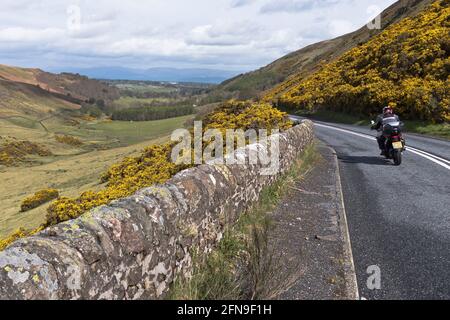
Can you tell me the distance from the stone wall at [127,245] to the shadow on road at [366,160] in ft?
29.2

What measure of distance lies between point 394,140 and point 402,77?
1867 cm

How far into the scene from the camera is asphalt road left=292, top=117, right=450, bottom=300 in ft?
16.3

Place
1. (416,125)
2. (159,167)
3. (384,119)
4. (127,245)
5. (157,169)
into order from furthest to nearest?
(416,125) → (159,167) → (157,169) → (384,119) → (127,245)

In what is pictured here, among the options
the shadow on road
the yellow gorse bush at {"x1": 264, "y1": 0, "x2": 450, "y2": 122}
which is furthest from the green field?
the shadow on road

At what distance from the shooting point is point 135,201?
4.16m

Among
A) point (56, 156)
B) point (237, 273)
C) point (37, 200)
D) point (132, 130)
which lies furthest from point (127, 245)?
point (132, 130)

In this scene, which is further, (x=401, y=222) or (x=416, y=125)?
(x=416, y=125)

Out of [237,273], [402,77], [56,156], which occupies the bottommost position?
[56,156]

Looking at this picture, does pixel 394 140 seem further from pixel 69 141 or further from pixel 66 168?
pixel 69 141

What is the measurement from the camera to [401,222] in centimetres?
727

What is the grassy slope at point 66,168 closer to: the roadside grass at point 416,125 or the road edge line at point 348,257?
the roadside grass at point 416,125

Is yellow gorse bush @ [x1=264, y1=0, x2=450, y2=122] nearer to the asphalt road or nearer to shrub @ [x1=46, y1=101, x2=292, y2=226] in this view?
shrub @ [x1=46, y1=101, x2=292, y2=226]

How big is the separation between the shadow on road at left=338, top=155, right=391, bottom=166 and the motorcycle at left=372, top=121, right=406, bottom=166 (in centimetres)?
34
